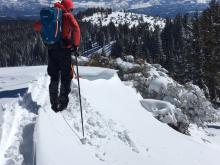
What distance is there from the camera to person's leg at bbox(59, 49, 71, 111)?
31.4ft

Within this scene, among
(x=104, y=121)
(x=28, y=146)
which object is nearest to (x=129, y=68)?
(x=104, y=121)

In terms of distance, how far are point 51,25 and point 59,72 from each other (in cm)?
137

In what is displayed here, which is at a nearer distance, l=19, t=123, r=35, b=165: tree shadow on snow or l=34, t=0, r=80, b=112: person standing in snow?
l=19, t=123, r=35, b=165: tree shadow on snow

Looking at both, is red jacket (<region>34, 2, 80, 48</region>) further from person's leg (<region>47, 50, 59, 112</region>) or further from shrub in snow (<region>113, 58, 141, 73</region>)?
shrub in snow (<region>113, 58, 141, 73</region>)

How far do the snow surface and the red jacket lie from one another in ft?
5.55

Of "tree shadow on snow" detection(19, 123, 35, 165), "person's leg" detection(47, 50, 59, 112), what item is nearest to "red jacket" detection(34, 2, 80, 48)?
"person's leg" detection(47, 50, 59, 112)

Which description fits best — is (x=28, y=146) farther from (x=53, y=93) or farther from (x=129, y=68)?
(x=129, y=68)

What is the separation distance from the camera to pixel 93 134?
30.8ft

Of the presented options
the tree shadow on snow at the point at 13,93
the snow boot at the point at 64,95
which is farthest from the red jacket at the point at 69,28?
the tree shadow on snow at the point at 13,93

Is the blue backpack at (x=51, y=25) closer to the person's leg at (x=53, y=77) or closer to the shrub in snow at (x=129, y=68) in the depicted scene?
the person's leg at (x=53, y=77)

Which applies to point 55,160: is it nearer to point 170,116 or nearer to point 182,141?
point 182,141

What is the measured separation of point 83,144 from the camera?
872cm

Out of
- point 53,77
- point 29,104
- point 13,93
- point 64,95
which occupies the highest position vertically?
point 53,77

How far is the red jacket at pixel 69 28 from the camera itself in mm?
9125
